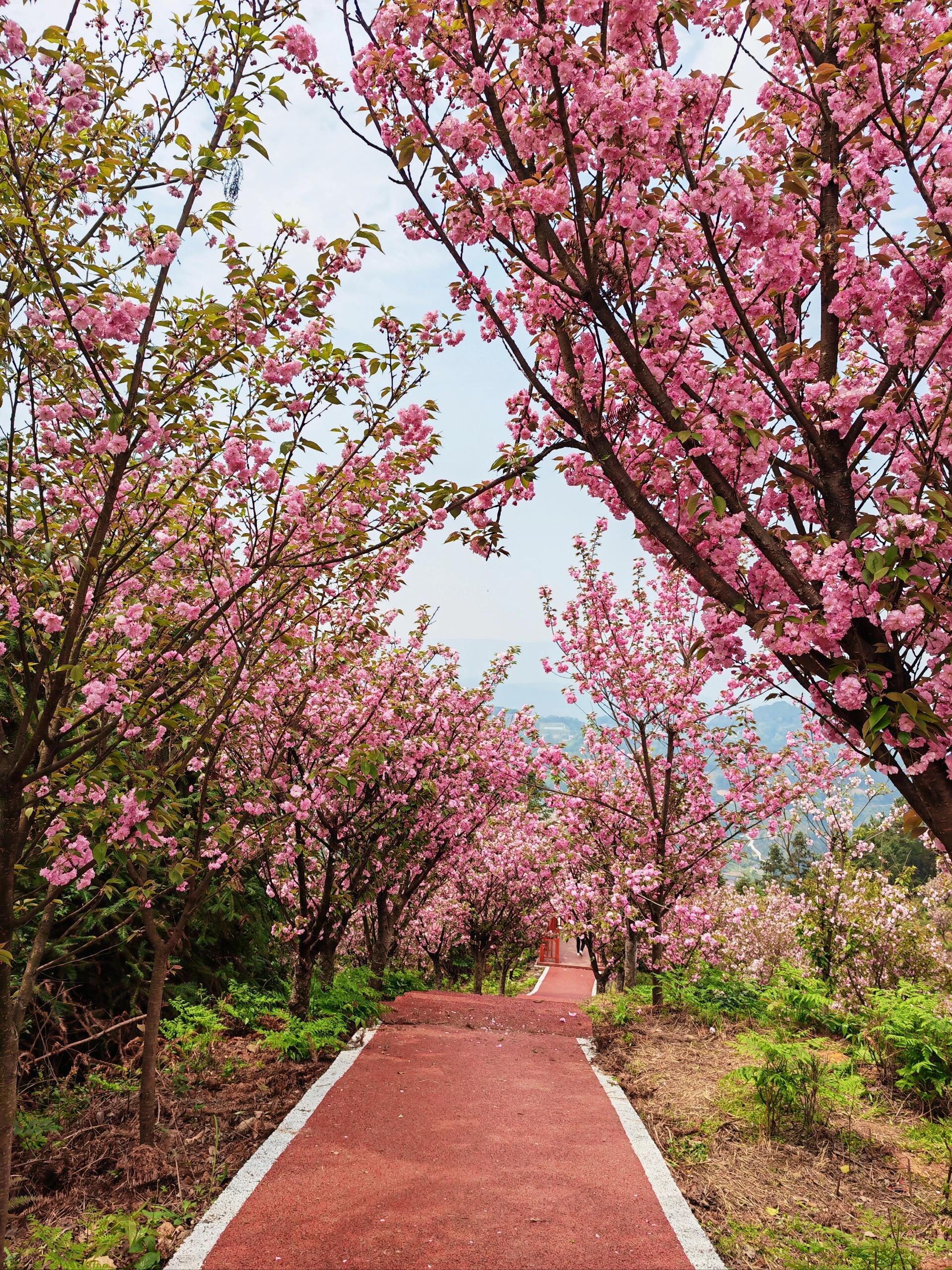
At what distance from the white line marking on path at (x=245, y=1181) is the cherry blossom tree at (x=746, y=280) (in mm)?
3749

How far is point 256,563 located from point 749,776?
7487mm

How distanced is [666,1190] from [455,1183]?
48.8 inches

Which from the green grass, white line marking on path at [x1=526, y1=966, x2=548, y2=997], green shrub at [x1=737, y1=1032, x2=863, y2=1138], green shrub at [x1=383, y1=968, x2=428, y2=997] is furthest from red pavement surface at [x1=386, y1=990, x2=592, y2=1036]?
white line marking on path at [x1=526, y1=966, x2=548, y2=997]

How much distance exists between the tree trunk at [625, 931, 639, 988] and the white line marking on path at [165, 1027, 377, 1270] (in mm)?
5212

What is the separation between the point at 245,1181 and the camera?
4.25m

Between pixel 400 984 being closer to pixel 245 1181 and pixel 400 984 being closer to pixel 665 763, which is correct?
pixel 665 763

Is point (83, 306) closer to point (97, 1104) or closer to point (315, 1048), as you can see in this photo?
point (97, 1104)

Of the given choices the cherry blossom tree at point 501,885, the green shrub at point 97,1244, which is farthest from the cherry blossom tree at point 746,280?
the cherry blossom tree at point 501,885

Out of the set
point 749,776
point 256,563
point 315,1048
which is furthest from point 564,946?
point 256,563

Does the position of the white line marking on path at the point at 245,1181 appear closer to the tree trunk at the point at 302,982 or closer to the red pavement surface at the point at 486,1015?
the tree trunk at the point at 302,982

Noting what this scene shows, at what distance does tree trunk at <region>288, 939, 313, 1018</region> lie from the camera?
7.20m

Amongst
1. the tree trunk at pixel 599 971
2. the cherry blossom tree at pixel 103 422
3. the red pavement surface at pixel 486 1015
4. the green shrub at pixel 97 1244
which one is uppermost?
the cherry blossom tree at pixel 103 422

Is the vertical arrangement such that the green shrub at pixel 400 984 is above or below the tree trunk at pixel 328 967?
below

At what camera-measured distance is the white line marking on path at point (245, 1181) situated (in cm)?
355
